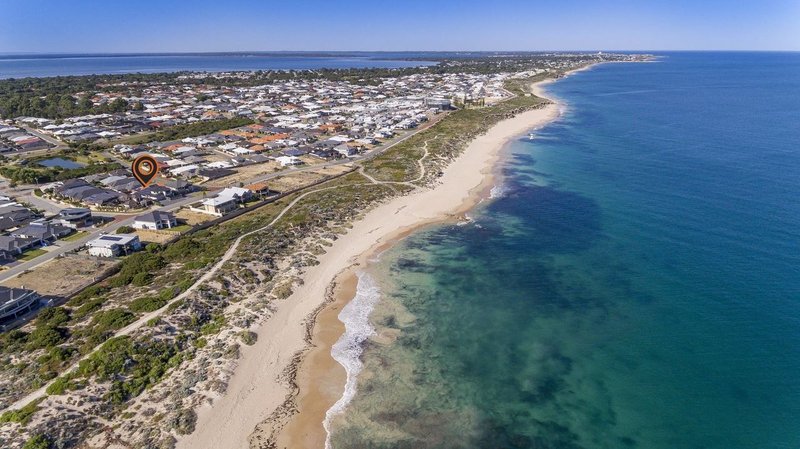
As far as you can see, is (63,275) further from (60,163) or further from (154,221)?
(60,163)

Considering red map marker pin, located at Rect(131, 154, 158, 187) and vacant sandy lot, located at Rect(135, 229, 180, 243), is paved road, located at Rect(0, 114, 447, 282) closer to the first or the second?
vacant sandy lot, located at Rect(135, 229, 180, 243)

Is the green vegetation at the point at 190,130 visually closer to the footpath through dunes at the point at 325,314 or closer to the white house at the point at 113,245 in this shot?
the footpath through dunes at the point at 325,314

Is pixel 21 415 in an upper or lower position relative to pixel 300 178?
lower

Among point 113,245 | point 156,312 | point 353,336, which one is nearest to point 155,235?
point 113,245

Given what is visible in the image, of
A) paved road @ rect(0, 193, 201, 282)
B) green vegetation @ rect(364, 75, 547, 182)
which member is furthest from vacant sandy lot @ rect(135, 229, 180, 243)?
green vegetation @ rect(364, 75, 547, 182)

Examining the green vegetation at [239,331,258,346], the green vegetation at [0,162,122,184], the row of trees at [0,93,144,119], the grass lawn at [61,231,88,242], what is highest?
the row of trees at [0,93,144,119]

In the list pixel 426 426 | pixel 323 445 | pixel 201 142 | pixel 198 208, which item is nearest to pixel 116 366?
pixel 323 445
